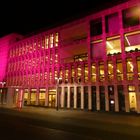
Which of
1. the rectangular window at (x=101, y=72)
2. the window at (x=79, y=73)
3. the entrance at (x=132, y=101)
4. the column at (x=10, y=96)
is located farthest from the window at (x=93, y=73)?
the column at (x=10, y=96)

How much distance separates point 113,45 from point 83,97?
35.5 ft

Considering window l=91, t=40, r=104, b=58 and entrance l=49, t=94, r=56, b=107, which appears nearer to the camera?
window l=91, t=40, r=104, b=58

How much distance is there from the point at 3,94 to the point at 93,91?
23440mm

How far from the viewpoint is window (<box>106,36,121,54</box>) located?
1066 inches

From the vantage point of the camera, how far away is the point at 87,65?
29.1 m

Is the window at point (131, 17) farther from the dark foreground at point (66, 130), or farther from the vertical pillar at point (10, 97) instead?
the vertical pillar at point (10, 97)

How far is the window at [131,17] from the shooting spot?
25625 mm

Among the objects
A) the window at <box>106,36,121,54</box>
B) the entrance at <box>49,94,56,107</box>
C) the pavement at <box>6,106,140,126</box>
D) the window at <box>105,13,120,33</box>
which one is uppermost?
the window at <box>105,13,120,33</box>

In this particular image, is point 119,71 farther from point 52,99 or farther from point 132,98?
point 52,99

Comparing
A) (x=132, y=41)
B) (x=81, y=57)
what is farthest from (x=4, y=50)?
(x=132, y=41)

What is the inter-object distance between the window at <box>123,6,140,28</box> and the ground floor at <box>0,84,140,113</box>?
34.7 feet

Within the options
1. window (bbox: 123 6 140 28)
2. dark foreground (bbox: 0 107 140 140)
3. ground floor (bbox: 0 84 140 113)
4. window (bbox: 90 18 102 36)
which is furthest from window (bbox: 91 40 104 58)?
dark foreground (bbox: 0 107 140 140)

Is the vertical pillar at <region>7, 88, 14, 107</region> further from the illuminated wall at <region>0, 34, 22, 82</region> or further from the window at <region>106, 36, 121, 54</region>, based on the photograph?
the window at <region>106, 36, 121, 54</region>

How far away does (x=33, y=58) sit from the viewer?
39.5 metres
